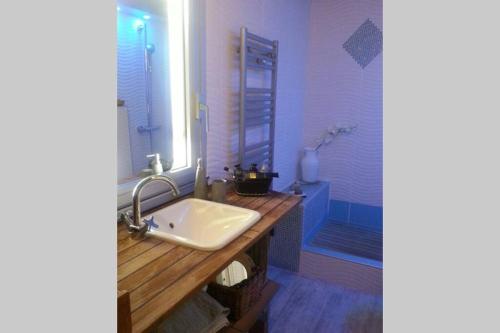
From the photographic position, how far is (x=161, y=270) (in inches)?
39.9

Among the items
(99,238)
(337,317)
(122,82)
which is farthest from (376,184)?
(99,238)

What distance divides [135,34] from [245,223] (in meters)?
0.92

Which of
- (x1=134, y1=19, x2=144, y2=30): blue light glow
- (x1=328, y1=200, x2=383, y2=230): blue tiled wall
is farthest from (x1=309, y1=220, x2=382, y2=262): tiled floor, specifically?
(x1=134, y1=19, x2=144, y2=30): blue light glow

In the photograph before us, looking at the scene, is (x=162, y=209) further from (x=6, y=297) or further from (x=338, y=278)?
(x=338, y=278)

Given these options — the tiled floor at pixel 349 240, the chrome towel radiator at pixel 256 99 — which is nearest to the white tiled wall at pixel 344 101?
the tiled floor at pixel 349 240

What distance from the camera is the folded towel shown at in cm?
134

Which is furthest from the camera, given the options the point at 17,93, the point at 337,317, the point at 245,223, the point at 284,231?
the point at 284,231

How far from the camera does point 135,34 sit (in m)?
1.44

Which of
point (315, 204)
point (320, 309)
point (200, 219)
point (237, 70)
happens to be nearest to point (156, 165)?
point (200, 219)

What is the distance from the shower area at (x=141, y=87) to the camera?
4.62 ft

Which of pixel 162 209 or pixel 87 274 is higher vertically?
pixel 87 274

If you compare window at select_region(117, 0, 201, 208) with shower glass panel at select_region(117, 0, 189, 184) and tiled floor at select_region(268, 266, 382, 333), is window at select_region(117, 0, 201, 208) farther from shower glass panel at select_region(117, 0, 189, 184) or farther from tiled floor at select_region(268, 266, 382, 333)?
tiled floor at select_region(268, 266, 382, 333)

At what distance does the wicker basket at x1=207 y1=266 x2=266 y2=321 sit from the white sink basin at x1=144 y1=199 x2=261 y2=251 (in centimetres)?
30

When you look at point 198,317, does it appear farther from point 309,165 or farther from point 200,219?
point 309,165
